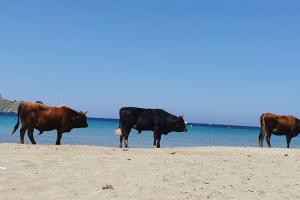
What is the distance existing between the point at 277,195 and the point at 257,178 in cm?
162

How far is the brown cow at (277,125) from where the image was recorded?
23.9 meters

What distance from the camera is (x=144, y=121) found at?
20.5m

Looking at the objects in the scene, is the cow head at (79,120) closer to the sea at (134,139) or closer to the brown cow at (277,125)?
the sea at (134,139)

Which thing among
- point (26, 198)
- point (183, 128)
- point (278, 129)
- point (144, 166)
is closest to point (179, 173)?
point (144, 166)

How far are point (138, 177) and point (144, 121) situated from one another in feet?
33.9

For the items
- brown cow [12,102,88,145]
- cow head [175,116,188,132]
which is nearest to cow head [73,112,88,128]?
brown cow [12,102,88,145]

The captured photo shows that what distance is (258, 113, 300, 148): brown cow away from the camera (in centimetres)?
2389

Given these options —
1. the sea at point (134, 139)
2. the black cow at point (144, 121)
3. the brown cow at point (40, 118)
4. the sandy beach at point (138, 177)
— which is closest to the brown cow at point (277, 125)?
the black cow at point (144, 121)

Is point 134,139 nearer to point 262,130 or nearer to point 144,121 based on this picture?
point 262,130

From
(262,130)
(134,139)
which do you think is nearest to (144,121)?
(262,130)

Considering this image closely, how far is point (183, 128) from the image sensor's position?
890 inches

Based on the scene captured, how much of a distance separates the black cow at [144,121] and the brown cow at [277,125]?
4683 millimetres

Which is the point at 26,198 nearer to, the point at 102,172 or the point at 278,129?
the point at 102,172

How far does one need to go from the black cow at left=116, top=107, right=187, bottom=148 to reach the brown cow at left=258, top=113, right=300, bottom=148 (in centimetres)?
468
